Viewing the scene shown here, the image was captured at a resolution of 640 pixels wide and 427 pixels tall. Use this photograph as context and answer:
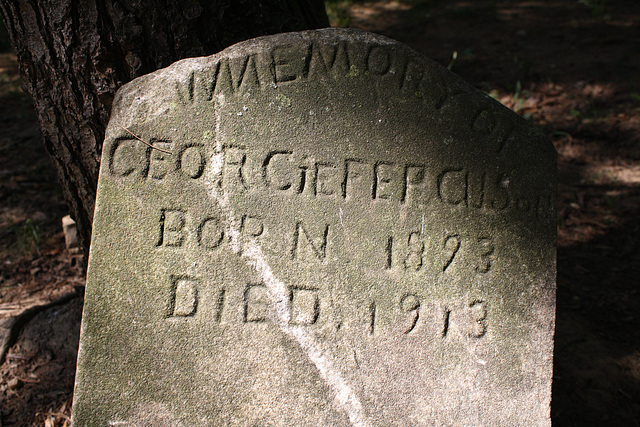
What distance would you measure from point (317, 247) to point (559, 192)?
2.47 m

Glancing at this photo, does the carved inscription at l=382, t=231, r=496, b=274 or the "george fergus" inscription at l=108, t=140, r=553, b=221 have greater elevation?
the "george fergus" inscription at l=108, t=140, r=553, b=221

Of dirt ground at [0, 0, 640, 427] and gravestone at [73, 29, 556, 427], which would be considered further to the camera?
dirt ground at [0, 0, 640, 427]

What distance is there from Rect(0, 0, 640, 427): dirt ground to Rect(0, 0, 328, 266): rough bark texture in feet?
3.06

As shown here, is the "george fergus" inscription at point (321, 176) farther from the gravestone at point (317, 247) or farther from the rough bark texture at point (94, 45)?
the rough bark texture at point (94, 45)

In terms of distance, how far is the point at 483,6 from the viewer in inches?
234

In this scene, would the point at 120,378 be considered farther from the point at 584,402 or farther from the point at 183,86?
the point at 584,402

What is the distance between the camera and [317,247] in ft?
5.18

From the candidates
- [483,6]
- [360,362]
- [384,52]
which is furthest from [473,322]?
[483,6]

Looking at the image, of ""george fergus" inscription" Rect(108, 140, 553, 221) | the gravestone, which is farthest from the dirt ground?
""george fergus" inscription" Rect(108, 140, 553, 221)

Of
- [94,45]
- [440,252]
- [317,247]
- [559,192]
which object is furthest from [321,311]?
[559,192]

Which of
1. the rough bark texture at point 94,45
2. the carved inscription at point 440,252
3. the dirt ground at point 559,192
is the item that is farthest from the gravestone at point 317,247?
the dirt ground at point 559,192

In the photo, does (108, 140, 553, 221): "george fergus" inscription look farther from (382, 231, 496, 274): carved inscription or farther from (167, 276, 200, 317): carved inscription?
(167, 276, 200, 317): carved inscription

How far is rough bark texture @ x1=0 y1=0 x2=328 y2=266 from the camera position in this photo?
1.71 m

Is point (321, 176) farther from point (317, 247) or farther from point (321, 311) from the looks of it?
point (321, 311)
